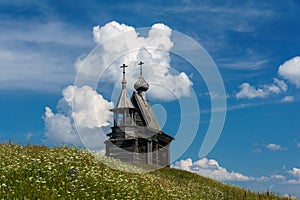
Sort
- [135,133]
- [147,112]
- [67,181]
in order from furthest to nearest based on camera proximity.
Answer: [147,112] < [135,133] < [67,181]

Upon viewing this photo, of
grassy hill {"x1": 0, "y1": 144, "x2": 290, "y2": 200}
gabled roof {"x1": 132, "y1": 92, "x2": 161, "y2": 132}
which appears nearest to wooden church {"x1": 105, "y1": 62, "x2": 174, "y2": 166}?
gabled roof {"x1": 132, "y1": 92, "x2": 161, "y2": 132}

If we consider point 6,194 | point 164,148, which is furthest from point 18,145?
point 164,148

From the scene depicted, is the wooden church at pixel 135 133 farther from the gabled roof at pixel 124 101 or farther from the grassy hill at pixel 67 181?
the grassy hill at pixel 67 181

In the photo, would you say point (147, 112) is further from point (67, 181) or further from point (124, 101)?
point (67, 181)

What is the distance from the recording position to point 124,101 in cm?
4675

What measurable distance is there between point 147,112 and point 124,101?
3.05m

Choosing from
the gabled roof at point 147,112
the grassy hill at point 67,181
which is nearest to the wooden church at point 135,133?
the gabled roof at point 147,112

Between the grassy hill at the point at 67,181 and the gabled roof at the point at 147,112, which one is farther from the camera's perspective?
the gabled roof at the point at 147,112

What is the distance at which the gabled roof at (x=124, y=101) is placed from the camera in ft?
152

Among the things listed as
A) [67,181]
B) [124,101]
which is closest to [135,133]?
[124,101]

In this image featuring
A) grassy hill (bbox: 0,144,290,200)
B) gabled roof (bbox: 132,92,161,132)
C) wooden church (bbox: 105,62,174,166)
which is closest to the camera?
grassy hill (bbox: 0,144,290,200)

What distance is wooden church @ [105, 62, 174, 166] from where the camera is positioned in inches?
1791

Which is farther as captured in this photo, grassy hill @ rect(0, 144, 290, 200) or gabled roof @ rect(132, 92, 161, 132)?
gabled roof @ rect(132, 92, 161, 132)

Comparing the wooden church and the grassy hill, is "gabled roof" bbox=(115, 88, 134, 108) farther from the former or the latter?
the grassy hill
